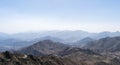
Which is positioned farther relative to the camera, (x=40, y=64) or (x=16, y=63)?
(x=40, y=64)

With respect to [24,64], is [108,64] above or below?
below

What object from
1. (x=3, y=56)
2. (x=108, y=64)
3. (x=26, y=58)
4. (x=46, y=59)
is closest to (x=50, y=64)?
(x=46, y=59)

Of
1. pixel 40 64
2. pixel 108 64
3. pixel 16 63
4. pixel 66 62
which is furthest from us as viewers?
pixel 108 64

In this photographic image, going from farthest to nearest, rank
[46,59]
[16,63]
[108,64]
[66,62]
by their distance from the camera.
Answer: [108,64] → [66,62] → [46,59] → [16,63]

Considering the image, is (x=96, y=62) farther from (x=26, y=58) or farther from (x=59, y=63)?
(x=26, y=58)

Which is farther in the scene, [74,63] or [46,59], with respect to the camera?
[74,63]

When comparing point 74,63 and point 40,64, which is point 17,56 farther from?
point 74,63

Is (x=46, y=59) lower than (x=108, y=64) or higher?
higher

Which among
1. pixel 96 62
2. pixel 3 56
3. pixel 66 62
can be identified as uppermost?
pixel 3 56

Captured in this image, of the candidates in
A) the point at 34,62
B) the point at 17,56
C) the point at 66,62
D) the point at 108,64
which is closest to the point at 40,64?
the point at 34,62
